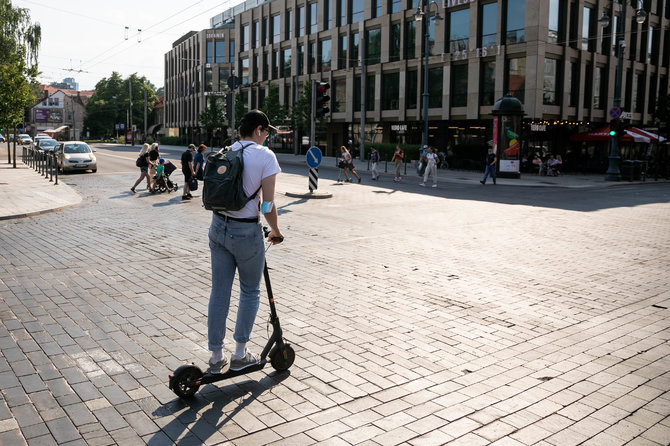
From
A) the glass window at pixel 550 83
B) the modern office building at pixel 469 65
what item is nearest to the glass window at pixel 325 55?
the modern office building at pixel 469 65

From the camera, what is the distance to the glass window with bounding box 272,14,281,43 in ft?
178

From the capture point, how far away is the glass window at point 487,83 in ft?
116

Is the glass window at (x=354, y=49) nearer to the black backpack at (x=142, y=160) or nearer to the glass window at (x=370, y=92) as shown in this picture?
the glass window at (x=370, y=92)

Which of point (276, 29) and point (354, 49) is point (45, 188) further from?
point (276, 29)

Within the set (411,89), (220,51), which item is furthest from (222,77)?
(411,89)

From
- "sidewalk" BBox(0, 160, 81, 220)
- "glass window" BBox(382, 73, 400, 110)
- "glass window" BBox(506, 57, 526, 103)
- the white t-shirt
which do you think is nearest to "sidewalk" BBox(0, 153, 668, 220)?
"sidewalk" BBox(0, 160, 81, 220)

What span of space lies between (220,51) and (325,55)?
25.4 metres

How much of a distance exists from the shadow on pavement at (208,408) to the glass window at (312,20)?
4851cm

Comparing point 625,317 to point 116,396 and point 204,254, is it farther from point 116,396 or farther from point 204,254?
point 204,254

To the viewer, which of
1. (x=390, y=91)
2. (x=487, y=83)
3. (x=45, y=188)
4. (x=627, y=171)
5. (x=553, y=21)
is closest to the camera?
(x=45, y=188)

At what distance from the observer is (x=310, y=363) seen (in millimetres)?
4449

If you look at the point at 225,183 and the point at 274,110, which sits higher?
the point at 274,110

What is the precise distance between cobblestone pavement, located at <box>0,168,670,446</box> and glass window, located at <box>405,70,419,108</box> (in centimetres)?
3138

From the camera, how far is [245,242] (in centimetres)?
385
